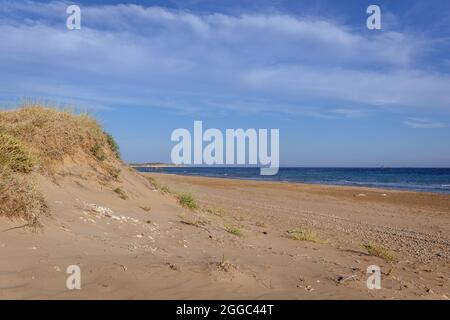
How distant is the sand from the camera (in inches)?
205

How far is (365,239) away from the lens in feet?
39.5

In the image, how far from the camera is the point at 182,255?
713 cm

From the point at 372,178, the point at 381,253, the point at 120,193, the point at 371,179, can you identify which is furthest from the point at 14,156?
the point at 372,178

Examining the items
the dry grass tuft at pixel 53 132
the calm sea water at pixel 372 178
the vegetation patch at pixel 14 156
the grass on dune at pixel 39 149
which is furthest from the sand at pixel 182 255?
the calm sea water at pixel 372 178

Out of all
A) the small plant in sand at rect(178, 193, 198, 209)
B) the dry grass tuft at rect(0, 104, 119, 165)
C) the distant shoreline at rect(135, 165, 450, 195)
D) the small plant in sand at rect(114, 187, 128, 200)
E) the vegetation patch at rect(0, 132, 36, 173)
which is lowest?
the distant shoreline at rect(135, 165, 450, 195)

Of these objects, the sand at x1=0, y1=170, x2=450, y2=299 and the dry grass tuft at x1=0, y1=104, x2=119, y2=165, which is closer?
the sand at x1=0, y1=170, x2=450, y2=299

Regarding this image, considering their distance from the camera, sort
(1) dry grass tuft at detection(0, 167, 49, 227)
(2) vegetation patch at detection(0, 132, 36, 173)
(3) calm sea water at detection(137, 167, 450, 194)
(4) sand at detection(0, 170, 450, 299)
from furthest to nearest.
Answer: (3) calm sea water at detection(137, 167, 450, 194) → (2) vegetation patch at detection(0, 132, 36, 173) → (1) dry grass tuft at detection(0, 167, 49, 227) → (4) sand at detection(0, 170, 450, 299)

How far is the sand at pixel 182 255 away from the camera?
17.1ft

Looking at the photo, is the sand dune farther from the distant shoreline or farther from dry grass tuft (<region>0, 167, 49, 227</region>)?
the distant shoreline

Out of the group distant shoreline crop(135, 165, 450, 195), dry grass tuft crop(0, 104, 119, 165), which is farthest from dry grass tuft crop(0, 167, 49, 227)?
distant shoreline crop(135, 165, 450, 195)

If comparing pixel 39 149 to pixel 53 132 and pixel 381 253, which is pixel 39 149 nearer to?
pixel 53 132
